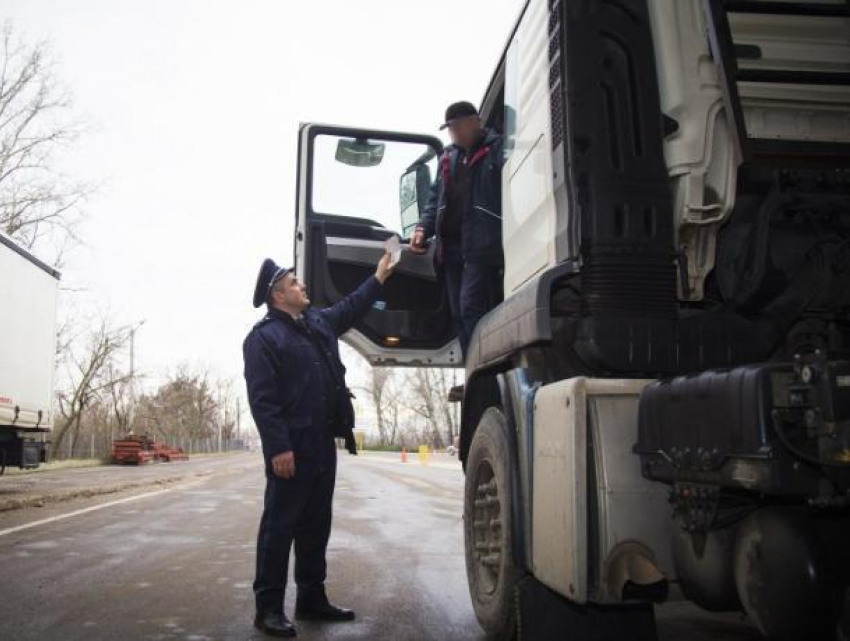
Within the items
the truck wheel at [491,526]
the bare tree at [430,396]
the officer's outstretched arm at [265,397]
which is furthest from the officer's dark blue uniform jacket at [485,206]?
the bare tree at [430,396]

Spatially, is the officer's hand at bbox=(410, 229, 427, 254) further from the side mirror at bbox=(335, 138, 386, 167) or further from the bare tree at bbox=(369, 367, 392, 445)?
the bare tree at bbox=(369, 367, 392, 445)

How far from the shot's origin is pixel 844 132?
9.15 ft

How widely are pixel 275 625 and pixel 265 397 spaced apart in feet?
3.88

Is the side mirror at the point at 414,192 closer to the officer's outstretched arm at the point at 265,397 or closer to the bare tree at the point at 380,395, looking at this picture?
the officer's outstretched arm at the point at 265,397

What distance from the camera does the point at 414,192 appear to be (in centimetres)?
526

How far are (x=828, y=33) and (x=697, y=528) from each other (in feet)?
6.00

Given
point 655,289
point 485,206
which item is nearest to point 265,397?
point 485,206

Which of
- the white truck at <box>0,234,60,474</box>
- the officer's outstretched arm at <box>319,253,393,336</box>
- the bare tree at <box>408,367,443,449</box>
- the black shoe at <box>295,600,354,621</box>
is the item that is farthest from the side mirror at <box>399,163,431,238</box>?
the bare tree at <box>408,367,443,449</box>

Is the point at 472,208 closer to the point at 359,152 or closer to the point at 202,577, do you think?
the point at 359,152

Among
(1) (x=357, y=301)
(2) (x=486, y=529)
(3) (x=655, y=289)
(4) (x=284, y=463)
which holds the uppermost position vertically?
(1) (x=357, y=301)

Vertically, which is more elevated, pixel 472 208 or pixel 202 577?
pixel 472 208

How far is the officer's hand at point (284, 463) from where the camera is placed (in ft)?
14.1

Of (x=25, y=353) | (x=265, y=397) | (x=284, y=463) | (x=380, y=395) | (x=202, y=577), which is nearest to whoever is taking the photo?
(x=284, y=463)

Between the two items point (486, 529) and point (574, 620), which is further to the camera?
point (486, 529)
